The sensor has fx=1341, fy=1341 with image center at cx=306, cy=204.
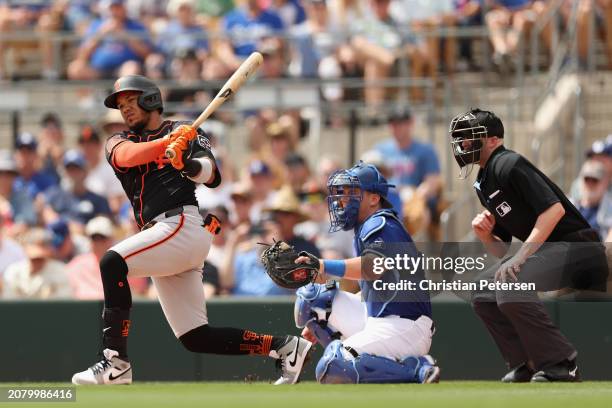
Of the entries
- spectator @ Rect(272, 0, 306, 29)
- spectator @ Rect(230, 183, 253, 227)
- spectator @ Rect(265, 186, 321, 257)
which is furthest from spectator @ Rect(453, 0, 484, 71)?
spectator @ Rect(265, 186, 321, 257)

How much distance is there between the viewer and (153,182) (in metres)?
8.30

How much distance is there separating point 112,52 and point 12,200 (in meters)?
2.87

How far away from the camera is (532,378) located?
8234mm

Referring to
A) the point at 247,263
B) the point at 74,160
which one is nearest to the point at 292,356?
the point at 247,263

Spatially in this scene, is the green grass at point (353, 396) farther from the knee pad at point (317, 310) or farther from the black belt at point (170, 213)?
the black belt at point (170, 213)

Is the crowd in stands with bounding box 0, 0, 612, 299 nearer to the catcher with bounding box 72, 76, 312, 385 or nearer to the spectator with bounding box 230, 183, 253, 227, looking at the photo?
the spectator with bounding box 230, 183, 253, 227

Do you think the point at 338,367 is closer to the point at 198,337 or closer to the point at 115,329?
the point at 198,337

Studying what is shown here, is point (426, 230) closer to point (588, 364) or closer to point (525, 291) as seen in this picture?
point (588, 364)

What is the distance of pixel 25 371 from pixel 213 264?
2.21 m

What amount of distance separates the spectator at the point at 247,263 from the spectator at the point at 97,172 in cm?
240

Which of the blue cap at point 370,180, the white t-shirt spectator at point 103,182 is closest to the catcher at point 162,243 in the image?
the blue cap at point 370,180

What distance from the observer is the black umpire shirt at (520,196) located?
26.2 feet

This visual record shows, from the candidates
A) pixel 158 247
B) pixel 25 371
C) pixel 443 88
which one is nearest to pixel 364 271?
pixel 158 247

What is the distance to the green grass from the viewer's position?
21.4 feet
